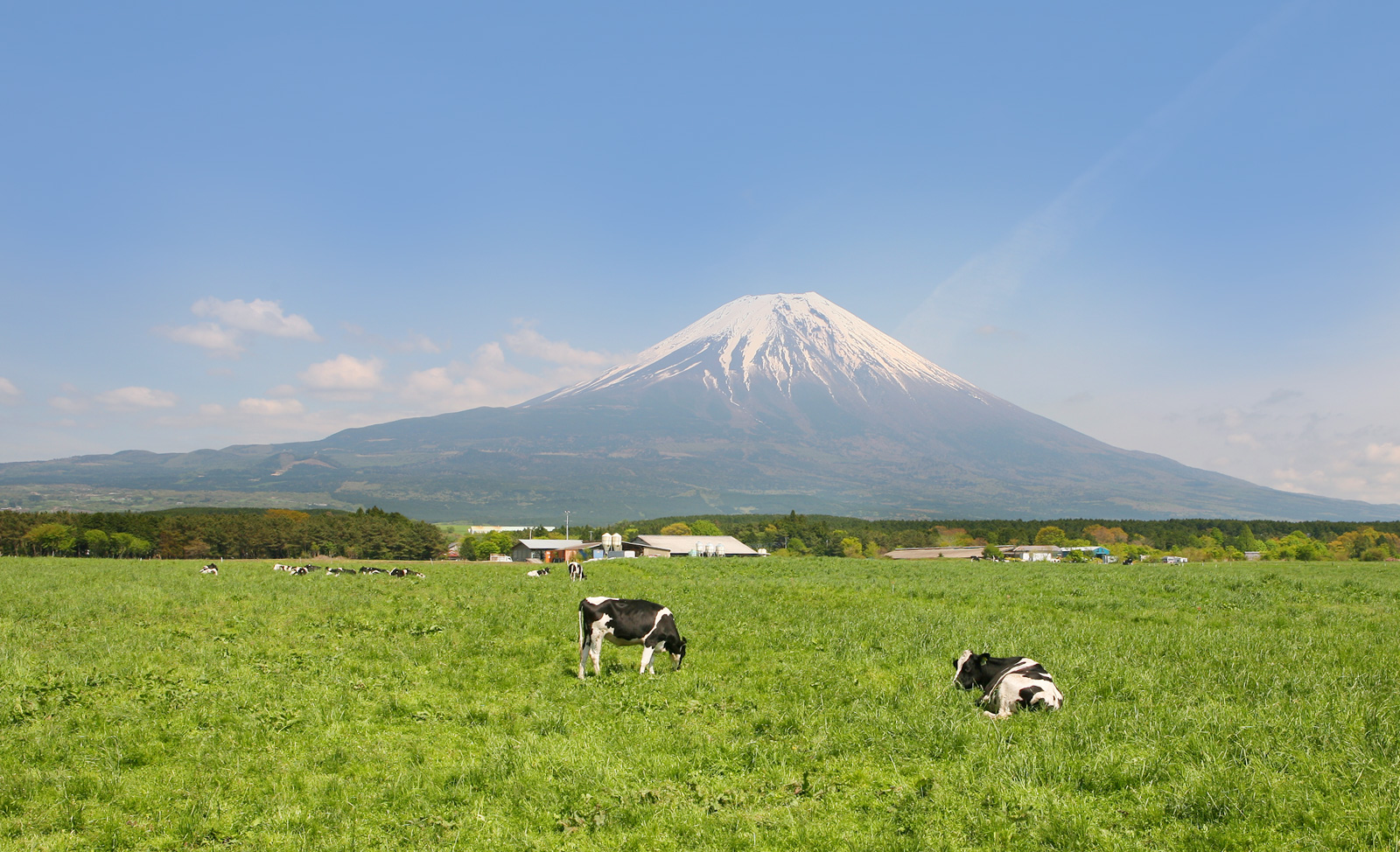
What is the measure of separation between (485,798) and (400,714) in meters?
3.36

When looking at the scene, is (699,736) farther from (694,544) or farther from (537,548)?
(537,548)

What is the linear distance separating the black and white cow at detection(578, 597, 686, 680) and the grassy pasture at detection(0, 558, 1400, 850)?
1.57 feet

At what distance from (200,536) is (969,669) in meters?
103

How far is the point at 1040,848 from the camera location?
5.74m

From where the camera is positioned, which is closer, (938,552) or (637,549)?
(637,549)

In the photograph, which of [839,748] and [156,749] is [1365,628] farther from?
[156,749]

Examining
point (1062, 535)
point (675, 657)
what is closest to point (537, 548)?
point (675, 657)

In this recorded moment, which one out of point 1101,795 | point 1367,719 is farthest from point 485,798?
point 1367,719

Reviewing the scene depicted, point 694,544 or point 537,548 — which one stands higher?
point 694,544

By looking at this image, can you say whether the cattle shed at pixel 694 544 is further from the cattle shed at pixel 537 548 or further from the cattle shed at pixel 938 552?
the cattle shed at pixel 938 552

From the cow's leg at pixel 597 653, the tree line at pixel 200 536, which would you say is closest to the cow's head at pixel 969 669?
the cow's leg at pixel 597 653

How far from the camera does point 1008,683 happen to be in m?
9.48

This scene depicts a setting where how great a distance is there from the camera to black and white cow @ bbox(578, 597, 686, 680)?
482 inches

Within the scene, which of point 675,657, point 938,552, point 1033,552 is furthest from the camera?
point 938,552
